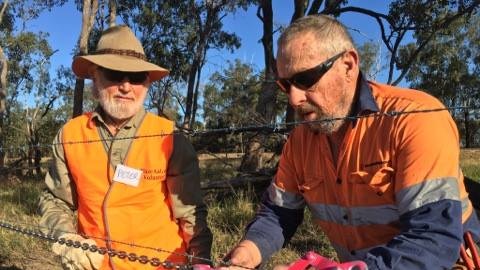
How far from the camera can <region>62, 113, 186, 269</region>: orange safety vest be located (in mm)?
2594

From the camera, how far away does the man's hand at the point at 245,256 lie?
2.17 m

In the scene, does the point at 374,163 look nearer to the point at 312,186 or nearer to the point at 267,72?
the point at 312,186

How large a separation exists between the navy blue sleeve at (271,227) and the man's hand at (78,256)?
703mm

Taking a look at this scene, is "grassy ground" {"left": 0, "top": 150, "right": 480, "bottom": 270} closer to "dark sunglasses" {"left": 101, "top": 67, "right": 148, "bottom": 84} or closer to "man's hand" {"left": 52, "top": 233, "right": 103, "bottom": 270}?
"man's hand" {"left": 52, "top": 233, "right": 103, "bottom": 270}

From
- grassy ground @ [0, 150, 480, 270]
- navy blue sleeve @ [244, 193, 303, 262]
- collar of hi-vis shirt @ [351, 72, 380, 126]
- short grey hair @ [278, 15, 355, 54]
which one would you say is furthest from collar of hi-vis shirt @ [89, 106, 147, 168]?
grassy ground @ [0, 150, 480, 270]

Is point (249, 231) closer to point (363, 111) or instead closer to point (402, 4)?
point (363, 111)

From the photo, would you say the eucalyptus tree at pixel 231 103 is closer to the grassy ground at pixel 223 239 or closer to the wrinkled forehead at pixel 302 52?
the grassy ground at pixel 223 239

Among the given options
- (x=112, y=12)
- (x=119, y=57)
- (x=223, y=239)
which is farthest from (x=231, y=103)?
(x=119, y=57)

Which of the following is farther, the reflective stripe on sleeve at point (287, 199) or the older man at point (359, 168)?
the reflective stripe on sleeve at point (287, 199)

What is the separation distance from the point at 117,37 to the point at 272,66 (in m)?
10.7

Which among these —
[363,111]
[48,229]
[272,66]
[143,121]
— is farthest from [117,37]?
[272,66]

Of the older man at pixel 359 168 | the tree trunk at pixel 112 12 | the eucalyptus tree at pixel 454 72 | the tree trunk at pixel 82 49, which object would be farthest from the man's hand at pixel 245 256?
the eucalyptus tree at pixel 454 72

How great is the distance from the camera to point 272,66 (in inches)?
531

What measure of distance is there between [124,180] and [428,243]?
1.46 meters
